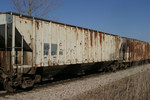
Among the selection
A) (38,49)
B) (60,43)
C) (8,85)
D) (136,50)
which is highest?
(60,43)

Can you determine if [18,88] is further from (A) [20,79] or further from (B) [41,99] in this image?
(B) [41,99]

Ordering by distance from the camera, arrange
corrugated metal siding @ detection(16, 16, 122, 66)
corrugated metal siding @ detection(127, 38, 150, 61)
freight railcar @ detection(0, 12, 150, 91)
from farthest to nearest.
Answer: corrugated metal siding @ detection(127, 38, 150, 61), corrugated metal siding @ detection(16, 16, 122, 66), freight railcar @ detection(0, 12, 150, 91)

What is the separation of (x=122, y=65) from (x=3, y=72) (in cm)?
1203

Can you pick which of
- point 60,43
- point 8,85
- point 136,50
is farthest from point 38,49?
point 136,50

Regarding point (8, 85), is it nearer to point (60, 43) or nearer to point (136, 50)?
point (60, 43)

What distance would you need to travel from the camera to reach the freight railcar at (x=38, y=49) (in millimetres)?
6520

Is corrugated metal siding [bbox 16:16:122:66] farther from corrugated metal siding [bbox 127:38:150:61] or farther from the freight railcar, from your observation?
corrugated metal siding [bbox 127:38:150:61]

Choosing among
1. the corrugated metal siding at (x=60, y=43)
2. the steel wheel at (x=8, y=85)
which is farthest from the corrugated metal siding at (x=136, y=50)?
the steel wheel at (x=8, y=85)

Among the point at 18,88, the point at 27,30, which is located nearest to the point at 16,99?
the point at 18,88

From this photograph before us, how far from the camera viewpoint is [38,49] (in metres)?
7.25

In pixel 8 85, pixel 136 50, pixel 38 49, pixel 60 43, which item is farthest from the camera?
pixel 136 50

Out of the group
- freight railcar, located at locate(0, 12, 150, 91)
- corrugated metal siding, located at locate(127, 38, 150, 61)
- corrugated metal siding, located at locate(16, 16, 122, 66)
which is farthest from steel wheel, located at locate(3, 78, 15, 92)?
corrugated metal siding, located at locate(127, 38, 150, 61)

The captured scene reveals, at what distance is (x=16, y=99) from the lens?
576 cm

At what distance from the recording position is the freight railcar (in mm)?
6520
